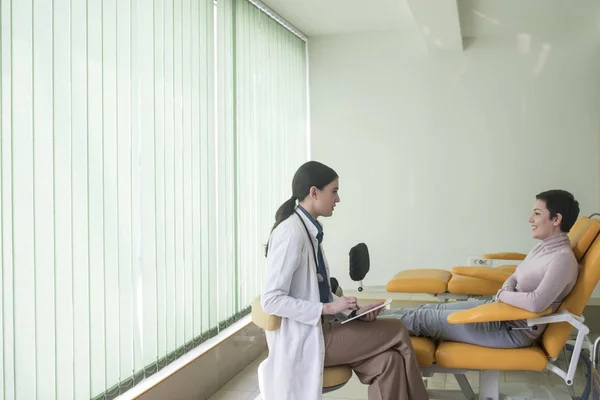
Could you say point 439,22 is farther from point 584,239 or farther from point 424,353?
point 424,353

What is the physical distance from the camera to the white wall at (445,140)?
16.3 ft

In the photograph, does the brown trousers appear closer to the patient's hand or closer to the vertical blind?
the patient's hand

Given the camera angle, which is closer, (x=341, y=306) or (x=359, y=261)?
(x=341, y=306)

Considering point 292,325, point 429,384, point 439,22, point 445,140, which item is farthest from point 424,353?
point 445,140

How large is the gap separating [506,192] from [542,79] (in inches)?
40.1

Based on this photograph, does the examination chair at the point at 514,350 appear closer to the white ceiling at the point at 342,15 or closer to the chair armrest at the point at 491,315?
the chair armrest at the point at 491,315

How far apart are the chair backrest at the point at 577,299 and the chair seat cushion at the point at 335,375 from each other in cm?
88

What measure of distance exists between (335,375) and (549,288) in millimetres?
932

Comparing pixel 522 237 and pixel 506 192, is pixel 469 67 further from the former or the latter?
pixel 522 237

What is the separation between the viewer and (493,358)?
7.84 feet

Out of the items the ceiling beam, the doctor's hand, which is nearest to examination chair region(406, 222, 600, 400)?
the doctor's hand

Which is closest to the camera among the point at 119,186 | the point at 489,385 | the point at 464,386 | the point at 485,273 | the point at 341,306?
the point at 341,306

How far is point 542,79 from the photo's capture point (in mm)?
4992

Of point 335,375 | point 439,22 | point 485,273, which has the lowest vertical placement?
point 335,375
